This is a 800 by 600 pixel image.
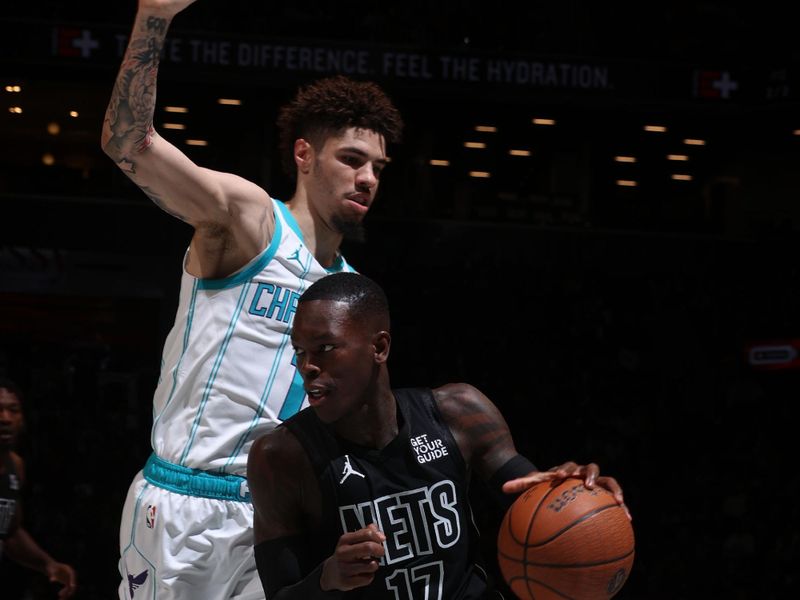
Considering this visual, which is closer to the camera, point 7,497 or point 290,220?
point 290,220

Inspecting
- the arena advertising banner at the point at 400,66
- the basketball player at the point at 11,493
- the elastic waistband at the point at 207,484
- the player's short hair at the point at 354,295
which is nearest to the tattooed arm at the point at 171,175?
the player's short hair at the point at 354,295

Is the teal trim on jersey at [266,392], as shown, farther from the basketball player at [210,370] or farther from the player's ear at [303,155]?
the player's ear at [303,155]

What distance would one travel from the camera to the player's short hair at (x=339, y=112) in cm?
308

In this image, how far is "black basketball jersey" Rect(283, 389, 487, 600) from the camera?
2.41m

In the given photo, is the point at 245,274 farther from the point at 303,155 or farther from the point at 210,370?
the point at 303,155

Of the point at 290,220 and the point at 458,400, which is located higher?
the point at 290,220

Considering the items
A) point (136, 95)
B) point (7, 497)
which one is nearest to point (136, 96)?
point (136, 95)

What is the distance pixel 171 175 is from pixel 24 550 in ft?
9.57

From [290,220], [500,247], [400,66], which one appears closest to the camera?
[290,220]

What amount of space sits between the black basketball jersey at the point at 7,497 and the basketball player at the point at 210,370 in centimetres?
223

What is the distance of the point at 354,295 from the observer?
245cm

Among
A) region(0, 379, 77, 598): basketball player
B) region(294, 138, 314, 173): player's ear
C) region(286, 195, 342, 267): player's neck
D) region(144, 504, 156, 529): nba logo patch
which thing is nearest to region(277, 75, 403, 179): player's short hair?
region(294, 138, 314, 173): player's ear

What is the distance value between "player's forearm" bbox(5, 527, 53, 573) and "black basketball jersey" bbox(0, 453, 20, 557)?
47 mm

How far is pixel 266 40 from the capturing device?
29.3 feet
